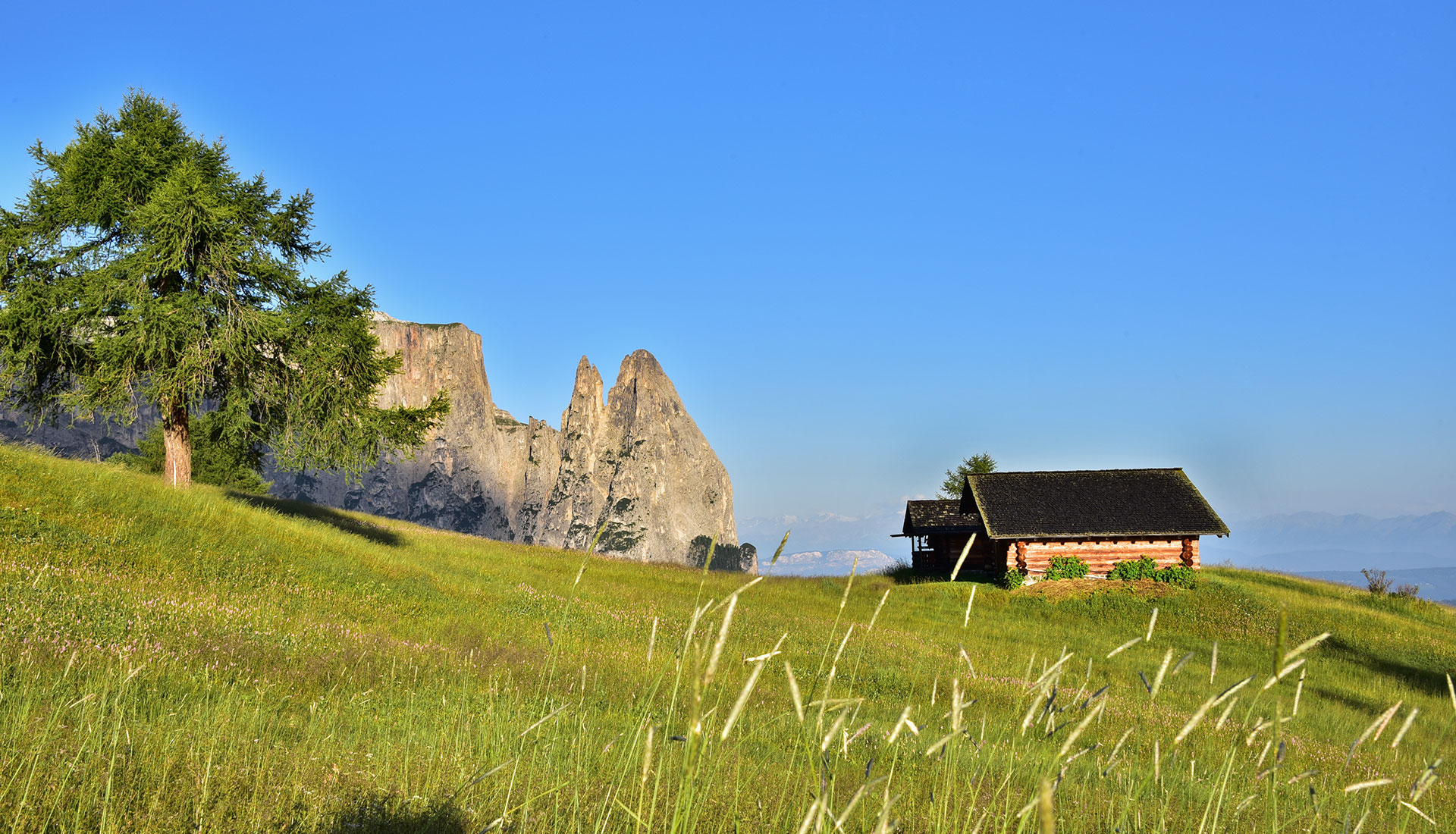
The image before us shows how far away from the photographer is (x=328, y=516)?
2866 cm

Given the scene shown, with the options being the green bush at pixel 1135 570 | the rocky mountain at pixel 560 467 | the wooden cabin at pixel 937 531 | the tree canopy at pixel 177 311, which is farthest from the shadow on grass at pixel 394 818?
the rocky mountain at pixel 560 467

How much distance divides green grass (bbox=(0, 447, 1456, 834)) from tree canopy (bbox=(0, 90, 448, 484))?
242cm

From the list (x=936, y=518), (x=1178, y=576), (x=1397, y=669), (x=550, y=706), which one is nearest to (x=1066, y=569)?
(x=1178, y=576)

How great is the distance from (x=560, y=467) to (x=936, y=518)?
453 feet

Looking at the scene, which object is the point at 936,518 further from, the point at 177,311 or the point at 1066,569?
the point at 177,311

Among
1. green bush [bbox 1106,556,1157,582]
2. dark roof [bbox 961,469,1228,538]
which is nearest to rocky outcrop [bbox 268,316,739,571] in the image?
dark roof [bbox 961,469,1228,538]

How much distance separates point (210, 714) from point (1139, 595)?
104 ft

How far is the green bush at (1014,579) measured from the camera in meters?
33.0

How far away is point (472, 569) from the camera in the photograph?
21.6 m

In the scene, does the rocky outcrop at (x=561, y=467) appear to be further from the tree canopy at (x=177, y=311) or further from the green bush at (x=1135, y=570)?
the tree canopy at (x=177, y=311)

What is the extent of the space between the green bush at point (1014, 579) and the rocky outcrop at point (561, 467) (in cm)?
12648

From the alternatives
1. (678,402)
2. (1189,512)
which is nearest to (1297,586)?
(1189,512)

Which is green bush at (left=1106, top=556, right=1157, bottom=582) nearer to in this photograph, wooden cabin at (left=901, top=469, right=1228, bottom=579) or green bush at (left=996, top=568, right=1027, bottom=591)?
wooden cabin at (left=901, top=469, right=1228, bottom=579)

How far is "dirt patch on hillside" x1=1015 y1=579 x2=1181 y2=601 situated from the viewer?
30.8 meters
